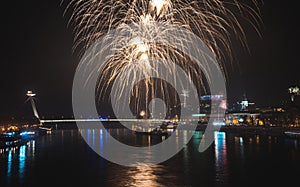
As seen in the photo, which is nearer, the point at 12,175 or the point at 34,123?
the point at 12,175

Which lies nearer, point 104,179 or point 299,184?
point 299,184

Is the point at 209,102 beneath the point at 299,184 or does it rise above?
above

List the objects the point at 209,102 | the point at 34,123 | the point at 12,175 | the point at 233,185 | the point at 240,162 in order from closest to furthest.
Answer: the point at 233,185 → the point at 12,175 → the point at 240,162 → the point at 34,123 → the point at 209,102

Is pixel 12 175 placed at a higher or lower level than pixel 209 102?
lower

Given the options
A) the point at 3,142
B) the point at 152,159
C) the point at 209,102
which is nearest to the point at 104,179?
the point at 152,159

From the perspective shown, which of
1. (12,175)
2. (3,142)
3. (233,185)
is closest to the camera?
(233,185)

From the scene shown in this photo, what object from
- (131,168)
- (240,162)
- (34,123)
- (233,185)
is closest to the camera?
(233,185)

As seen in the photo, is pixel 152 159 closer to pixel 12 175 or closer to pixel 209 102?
pixel 12 175

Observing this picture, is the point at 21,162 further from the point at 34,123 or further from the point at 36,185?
the point at 34,123

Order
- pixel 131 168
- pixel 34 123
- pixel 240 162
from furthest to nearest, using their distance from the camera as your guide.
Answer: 1. pixel 34 123
2. pixel 240 162
3. pixel 131 168

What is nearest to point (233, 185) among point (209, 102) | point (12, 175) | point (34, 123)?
point (12, 175)
